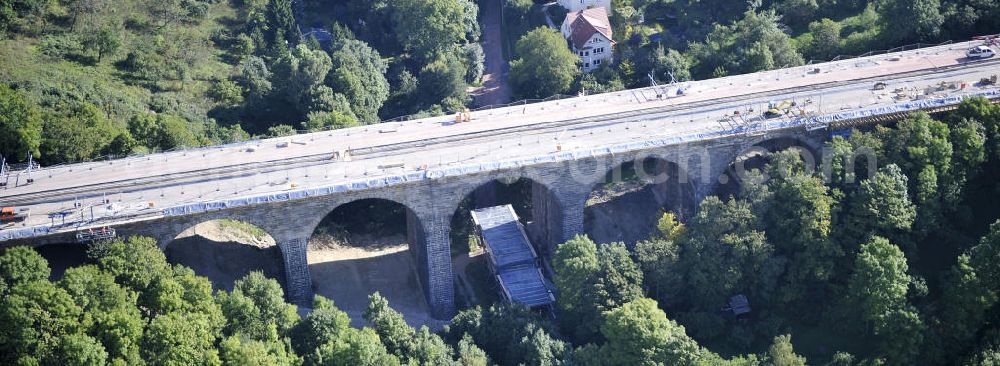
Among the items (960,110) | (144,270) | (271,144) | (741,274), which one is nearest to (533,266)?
(741,274)

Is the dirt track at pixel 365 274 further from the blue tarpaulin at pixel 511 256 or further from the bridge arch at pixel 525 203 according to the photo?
the blue tarpaulin at pixel 511 256

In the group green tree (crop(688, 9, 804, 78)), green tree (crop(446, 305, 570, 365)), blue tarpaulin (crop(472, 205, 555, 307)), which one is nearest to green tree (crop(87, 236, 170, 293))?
green tree (crop(446, 305, 570, 365))

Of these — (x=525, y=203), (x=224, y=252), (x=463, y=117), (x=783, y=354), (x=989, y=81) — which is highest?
(x=463, y=117)

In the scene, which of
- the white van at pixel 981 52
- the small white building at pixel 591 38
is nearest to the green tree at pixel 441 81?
the small white building at pixel 591 38

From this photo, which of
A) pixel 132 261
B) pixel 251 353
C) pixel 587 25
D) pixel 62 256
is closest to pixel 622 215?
pixel 587 25

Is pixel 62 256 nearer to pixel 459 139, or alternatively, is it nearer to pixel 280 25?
pixel 459 139
